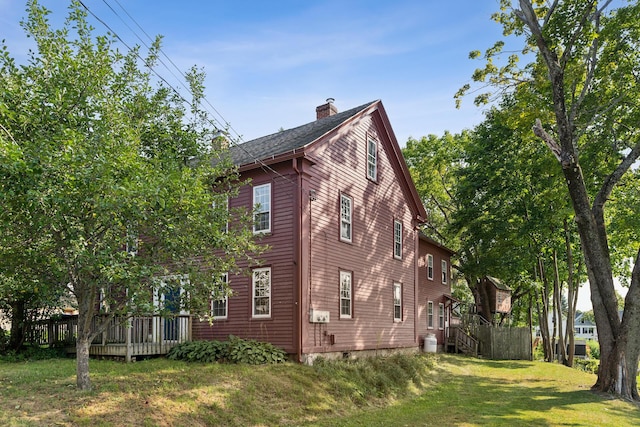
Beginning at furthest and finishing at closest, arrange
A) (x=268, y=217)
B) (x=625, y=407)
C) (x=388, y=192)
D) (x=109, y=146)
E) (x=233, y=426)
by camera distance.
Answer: (x=388, y=192), (x=268, y=217), (x=625, y=407), (x=233, y=426), (x=109, y=146)

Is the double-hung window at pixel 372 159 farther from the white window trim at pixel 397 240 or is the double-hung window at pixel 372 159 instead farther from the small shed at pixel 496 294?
the small shed at pixel 496 294

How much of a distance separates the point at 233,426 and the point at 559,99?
14.3m

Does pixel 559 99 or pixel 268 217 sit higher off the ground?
pixel 559 99

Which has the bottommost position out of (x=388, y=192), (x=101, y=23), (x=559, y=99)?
(x=388, y=192)

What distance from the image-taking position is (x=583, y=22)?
1633cm

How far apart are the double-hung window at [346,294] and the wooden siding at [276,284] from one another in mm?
2577

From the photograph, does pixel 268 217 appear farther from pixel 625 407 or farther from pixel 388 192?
pixel 625 407

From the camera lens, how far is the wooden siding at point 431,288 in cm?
2687

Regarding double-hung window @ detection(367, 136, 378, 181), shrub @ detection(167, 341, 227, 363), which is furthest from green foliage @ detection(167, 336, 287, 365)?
double-hung window @ detection(367, 136, 378, 181)

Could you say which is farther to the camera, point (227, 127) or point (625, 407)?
point (625, 407)

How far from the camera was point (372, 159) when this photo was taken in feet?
66.0

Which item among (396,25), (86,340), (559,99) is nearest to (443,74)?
(396,25)

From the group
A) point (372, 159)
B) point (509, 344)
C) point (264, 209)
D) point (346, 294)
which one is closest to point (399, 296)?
point (346, 294)

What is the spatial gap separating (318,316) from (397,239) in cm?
749
